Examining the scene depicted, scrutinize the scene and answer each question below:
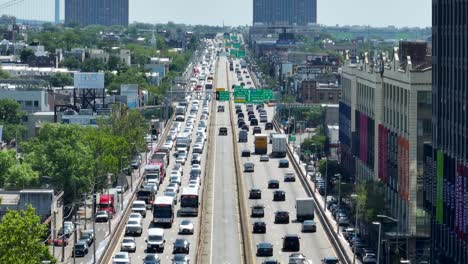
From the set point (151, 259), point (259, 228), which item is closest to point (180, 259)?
point (151, 259)

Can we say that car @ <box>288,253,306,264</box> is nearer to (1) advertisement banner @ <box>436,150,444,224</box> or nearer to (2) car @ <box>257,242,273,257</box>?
(2) car @ <box>257,242,273,257</box>

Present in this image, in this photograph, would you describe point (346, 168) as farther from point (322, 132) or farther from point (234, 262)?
point (234, 262)

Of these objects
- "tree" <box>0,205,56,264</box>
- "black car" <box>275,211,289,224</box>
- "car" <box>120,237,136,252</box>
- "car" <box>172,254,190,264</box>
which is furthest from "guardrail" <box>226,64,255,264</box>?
"tree" <box>0,205,56,264</box>

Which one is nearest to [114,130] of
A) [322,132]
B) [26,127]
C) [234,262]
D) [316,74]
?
[26,127]

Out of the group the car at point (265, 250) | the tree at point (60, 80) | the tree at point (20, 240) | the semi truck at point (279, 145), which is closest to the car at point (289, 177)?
the semi truck at point (279, 145)

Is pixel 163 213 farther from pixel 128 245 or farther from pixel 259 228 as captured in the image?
pixel 128 245

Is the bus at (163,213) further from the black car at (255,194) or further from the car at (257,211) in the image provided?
the black car at (255,194)
